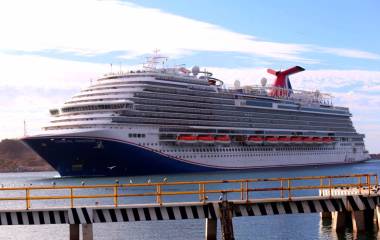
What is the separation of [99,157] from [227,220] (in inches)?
2861

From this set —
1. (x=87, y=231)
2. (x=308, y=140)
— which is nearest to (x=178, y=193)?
(x=87, y=231)

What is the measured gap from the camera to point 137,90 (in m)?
108

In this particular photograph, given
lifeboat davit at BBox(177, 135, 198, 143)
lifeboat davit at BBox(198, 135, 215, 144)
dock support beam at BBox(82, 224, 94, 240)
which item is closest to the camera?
dock support beam at BBox(82, 224, 94, 240)

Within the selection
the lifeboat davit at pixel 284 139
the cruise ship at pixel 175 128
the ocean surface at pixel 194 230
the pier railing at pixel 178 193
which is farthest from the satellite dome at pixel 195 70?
the ocean surface at pixel 194 230

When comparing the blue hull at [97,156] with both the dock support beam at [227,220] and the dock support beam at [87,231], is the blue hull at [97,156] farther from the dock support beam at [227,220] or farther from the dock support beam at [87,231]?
the dock support beam at [227,220]

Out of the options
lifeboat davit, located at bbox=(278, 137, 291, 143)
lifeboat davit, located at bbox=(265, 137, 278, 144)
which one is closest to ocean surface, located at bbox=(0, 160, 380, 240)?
lifeboat davit, located at bbox=(265, 137, 278, 144)

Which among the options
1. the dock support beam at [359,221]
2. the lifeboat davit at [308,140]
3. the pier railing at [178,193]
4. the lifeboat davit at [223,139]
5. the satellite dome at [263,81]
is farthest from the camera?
the satellite dome at [263,81]

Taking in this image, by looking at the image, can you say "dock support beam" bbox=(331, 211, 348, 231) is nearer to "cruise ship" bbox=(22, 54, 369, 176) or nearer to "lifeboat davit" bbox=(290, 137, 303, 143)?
"cruise ship" bbox=(22, 54, 369, 176)

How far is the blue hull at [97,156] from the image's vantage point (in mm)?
98250

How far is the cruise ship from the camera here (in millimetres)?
100188

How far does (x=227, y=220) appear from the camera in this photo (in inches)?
1134

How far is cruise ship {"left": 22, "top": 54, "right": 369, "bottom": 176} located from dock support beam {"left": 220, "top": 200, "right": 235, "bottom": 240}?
69.8 m

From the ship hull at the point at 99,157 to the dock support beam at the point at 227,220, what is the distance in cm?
6974

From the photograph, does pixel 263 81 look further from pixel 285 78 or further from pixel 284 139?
pixel 284 139
